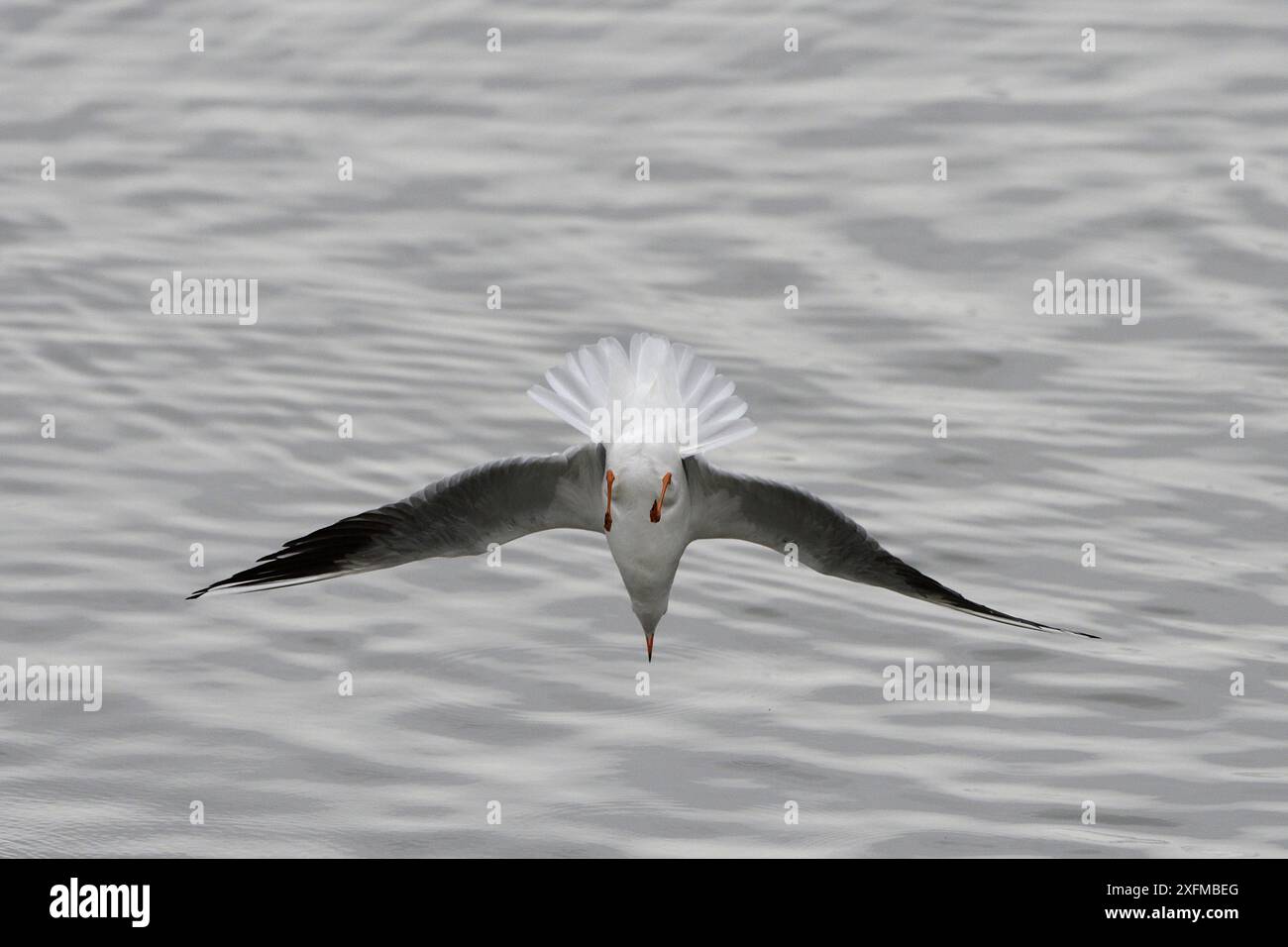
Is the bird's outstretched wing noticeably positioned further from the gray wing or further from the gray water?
the gray water

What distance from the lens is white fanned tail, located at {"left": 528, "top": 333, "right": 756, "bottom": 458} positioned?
1341 centimetres

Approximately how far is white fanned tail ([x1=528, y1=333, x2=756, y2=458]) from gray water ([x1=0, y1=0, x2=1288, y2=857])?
14.9ft

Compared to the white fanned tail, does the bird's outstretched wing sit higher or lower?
lower

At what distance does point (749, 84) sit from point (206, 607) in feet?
49.1

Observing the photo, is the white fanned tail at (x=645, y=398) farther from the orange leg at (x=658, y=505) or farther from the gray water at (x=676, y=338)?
the gray water at (x=676, y=338)

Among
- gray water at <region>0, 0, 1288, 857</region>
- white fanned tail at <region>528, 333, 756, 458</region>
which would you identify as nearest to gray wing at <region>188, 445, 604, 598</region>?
white fanned tail at <region>528, 333, 756, 458</region>

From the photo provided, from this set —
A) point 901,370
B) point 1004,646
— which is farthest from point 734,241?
point 1004,646

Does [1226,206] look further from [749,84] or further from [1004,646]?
[1004,646]

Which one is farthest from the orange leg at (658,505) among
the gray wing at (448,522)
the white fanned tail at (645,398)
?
the gray wing at (448,522)

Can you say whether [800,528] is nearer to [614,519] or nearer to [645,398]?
[645,398]

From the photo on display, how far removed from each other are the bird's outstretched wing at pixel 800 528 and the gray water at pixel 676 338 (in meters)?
3.70

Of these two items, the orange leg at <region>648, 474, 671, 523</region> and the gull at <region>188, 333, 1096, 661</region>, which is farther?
the gull at <region>188, 333, 1096, 661</region>

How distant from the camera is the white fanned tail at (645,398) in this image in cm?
1341

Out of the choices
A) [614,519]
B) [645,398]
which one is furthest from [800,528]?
[614,519]
